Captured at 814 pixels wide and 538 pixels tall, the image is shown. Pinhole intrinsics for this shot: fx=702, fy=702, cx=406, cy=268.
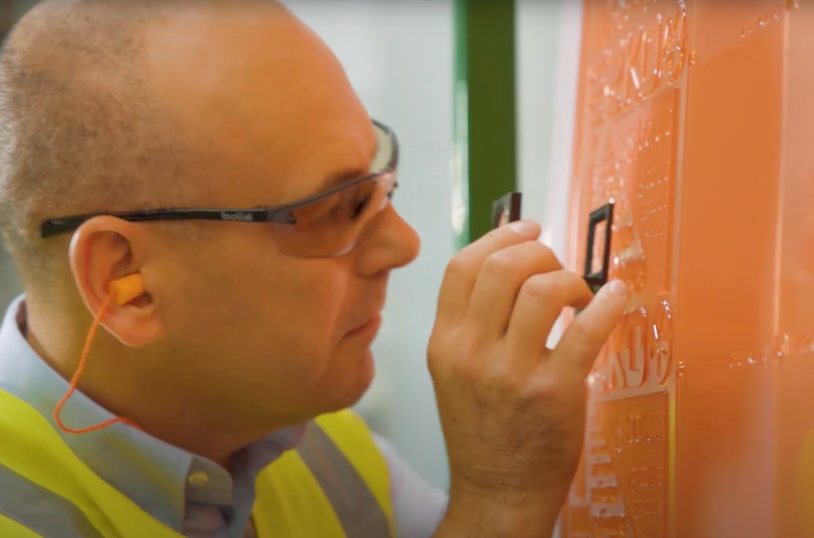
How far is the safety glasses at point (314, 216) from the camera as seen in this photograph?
75 cm

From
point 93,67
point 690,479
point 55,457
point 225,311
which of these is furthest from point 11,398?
point 690,479

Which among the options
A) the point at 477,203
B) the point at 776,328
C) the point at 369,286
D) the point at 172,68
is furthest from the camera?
A: the point at 477,203

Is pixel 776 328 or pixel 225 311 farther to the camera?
pixel 225 311

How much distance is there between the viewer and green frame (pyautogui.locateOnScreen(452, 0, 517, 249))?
140 cm

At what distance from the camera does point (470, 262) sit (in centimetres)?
74

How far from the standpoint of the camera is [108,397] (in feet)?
2.77

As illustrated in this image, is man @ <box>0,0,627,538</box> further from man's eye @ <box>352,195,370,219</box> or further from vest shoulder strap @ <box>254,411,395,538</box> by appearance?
vest shoulder strap @ <box>254,411,395,538</box>

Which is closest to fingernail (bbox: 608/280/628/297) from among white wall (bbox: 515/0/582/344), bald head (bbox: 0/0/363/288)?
white wall (bbox: 515/0/582/344)

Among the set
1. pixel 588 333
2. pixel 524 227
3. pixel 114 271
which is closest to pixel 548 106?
pixel 524 227

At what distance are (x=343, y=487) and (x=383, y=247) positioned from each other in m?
0.44

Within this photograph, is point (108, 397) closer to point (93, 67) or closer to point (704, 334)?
point (93, 67)

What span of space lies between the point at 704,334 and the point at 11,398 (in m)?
0.74

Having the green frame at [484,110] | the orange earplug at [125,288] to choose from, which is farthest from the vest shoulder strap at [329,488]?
the green frame at [484,110]

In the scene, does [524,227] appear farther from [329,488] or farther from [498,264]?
[329,488]
